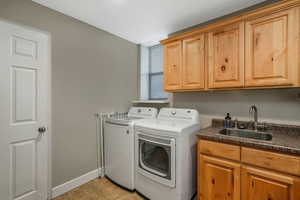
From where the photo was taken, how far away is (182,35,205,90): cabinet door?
1.98 meters

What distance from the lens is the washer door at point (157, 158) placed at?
166 cm

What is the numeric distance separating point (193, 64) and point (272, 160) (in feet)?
4.46

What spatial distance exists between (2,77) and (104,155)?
1.67 metres

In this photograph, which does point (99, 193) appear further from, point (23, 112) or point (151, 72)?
point (151, 72)

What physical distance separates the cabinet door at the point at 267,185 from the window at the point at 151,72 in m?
2.06

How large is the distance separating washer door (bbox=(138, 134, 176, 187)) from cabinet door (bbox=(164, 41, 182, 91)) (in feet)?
2.87

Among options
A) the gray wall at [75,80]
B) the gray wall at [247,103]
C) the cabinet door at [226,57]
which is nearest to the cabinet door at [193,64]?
the cabinet door at [226,57]

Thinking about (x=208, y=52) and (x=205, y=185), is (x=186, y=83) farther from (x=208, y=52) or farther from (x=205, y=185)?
(x=205, y=185)

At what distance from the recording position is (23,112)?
1.71 metres

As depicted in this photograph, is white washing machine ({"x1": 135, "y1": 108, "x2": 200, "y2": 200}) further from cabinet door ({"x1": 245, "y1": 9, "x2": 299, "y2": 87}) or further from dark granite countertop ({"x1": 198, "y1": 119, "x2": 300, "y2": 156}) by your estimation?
cabinet door ({"x1": 245, "y1": 9, "x2": 299, "y2": 87})

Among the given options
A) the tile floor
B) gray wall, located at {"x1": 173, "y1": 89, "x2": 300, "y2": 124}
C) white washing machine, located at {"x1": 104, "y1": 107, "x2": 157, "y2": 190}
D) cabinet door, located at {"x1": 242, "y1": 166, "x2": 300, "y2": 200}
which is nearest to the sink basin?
gray wall, located at {"x1": 173, "y1": 89, "x2": 300, "y2": 124}

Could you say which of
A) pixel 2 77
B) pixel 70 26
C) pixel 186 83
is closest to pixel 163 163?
pixel 186 83

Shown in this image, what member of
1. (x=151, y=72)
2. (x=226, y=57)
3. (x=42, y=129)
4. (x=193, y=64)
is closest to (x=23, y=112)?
(x=42, y=129)

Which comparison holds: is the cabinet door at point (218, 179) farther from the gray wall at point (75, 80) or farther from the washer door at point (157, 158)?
the gray wall at point (75, 80)
